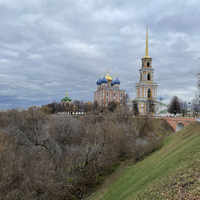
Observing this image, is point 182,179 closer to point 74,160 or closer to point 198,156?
point 198,156

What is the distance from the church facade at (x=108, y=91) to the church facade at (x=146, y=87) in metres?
16.7

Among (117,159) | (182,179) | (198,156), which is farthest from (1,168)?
(117,159)

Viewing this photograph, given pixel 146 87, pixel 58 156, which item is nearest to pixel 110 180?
pixel 58 156

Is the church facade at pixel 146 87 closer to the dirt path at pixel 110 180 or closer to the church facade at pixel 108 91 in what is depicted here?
the church facade at pixel 108 91

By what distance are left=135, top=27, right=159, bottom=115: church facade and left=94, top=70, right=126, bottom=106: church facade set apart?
16.7 m

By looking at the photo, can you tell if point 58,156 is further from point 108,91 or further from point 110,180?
point 108,91

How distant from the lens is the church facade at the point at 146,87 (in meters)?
53.9

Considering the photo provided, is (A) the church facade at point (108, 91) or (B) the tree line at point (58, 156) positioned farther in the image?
(A) the church facade at point (108, 91)

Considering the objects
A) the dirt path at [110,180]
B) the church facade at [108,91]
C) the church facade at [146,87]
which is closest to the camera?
the dirt path at [110,180]

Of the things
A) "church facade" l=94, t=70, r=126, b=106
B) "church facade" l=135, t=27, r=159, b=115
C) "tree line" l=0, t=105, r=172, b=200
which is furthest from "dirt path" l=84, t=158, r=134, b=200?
"church facade" l=94, t=70, r=126, b=106

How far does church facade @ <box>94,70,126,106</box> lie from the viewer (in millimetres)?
71250

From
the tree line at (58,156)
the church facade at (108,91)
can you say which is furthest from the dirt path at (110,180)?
the church facade at (108,91)

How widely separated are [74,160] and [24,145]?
8270 millimetres

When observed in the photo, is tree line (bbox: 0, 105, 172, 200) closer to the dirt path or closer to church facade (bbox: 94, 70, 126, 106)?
the dirt path
